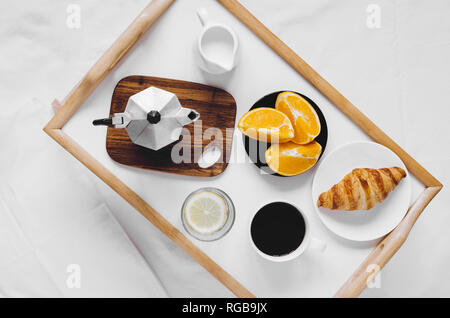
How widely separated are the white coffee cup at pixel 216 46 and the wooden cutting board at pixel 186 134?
0.06m

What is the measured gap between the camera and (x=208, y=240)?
0.80 metres

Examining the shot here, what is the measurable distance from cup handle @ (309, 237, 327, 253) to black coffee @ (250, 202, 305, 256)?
28 mm

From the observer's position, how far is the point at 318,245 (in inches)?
29.5

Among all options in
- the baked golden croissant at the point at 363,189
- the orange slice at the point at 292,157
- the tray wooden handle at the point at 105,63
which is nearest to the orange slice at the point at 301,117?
the orange slice at the point at 292,157

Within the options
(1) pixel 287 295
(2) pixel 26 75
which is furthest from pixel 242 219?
(2) pixel 26 75

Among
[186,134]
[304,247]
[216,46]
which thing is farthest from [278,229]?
[216,46]

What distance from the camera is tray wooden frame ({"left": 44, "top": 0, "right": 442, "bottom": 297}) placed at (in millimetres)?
797

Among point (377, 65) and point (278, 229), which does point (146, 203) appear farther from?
point (377, 65)

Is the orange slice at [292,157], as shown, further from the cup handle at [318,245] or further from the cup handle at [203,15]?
the cup handle at [203,15]

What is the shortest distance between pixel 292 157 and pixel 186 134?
0.23 meters

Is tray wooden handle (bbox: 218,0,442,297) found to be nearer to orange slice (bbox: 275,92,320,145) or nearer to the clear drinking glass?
orange slice (bbox: 275,92,320,145)

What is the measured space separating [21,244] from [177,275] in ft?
1.47

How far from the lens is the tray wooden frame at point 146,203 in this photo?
31.4 inches
